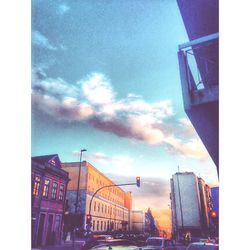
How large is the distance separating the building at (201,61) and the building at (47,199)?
1083 cm

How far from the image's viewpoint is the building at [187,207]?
103 ft

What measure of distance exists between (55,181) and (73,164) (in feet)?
24.9

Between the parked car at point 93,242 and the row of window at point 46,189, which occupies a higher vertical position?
the row of window at point 46,189

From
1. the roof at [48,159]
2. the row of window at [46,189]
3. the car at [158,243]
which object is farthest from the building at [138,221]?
the car at [158,243]

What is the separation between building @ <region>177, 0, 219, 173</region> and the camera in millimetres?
3381

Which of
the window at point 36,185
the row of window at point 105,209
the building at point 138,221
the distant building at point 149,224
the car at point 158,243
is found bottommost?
the distant building at point 149,224

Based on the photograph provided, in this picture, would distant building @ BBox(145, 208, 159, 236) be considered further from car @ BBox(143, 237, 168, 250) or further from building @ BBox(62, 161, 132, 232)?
car @ BBox(143, 237, 168, 250)

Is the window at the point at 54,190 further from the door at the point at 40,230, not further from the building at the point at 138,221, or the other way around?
the building at the point at 138,221

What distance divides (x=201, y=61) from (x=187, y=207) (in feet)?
104

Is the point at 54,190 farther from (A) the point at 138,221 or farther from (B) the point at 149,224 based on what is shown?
(B) the point at 149,224

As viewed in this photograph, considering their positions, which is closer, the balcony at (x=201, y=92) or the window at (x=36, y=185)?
the balcony at (x=201, y=92)

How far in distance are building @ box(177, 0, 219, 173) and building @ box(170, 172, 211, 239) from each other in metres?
29.6

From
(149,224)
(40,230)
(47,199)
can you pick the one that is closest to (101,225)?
(47,199)
